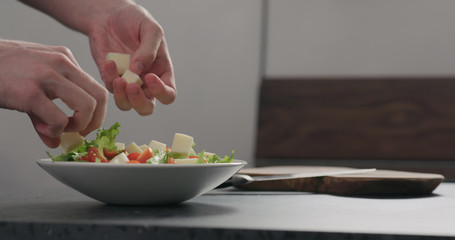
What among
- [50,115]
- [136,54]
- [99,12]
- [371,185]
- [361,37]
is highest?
[361,37]

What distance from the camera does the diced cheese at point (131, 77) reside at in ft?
3.08

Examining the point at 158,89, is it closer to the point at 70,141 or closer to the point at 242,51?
the point at 70,141

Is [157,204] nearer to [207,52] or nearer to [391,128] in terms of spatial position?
[391,128]

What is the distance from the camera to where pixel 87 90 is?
77 cm

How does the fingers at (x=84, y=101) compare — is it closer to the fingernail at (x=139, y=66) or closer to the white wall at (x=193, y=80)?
the fingernail at (x=139, y=66)

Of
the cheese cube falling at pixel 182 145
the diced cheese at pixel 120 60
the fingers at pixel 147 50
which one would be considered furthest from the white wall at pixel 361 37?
the cheese cube falling at pixel 182 145

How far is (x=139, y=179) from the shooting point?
0.70 meters

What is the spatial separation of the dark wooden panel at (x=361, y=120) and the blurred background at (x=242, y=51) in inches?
8.1

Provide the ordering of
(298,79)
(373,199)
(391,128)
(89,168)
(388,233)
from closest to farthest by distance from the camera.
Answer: (388,233)
(89,168)
(373,199)
(391,128)
(298,79)

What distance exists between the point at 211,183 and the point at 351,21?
9.25 feet

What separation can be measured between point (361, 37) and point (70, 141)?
9.25 ft

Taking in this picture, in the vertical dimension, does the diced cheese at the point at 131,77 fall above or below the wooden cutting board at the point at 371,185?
above

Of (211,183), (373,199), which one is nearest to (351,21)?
(373,199)

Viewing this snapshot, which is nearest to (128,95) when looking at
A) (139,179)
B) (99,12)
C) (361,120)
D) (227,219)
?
(139,179)
